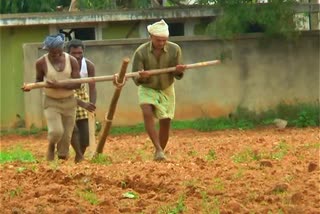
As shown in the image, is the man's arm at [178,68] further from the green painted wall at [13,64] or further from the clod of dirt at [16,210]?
the green painted wall at [13,64]

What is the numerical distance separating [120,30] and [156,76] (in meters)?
12.1

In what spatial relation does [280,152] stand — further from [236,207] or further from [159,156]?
[236,207]

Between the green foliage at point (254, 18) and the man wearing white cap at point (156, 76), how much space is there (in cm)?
833

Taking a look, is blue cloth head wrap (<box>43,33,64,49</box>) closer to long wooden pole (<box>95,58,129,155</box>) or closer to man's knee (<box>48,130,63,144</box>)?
long wooden pole (<box>95,58,129,155</box>)

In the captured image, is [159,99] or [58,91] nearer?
[58,91]

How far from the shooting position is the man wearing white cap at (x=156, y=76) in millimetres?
11719

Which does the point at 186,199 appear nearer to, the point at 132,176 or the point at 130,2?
the point at 132,176

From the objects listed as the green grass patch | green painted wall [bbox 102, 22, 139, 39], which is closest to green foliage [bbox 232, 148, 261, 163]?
the green grass patch

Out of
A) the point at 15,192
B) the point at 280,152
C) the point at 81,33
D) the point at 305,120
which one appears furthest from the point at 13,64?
the point at 15,192

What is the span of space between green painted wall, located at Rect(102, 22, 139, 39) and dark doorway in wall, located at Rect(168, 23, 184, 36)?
0.89 metres

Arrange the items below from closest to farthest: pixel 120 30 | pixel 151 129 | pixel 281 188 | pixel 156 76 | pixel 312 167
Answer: pixel 281 188 → pixel 312 167 → pixel 151 129 → pixel 156 76 → pixel 120 30

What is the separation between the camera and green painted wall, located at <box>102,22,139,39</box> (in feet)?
78.3

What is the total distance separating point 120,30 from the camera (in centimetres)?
2403

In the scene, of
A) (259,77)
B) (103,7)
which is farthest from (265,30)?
(103,7)
